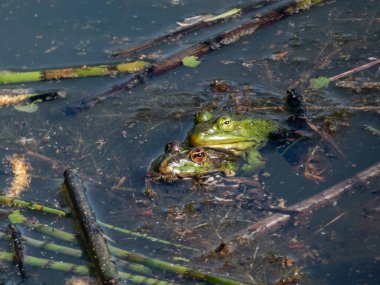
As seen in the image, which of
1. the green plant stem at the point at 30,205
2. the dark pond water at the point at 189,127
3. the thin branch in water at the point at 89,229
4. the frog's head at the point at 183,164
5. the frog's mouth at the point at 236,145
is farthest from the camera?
the frog's mouth at the point at 236,145

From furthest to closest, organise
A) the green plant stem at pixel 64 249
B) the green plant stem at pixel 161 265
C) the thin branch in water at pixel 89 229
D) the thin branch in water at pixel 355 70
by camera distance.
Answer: the thin branch in water at pixel 355 70 → the green plant stem at pixel 64 249 → the thin branch in water at pixel 89 229 → the green plant stem at pixel 161 265

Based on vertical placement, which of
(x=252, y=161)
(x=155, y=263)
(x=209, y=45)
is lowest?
(x=252, y=161)

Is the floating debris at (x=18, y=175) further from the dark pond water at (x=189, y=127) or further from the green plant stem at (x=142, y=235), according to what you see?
the green plant stem at (x=142, y=235)

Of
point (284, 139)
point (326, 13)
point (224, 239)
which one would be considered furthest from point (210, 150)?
point (326, 13)

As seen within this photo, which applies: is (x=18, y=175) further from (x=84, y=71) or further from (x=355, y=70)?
(x=355, y=70)

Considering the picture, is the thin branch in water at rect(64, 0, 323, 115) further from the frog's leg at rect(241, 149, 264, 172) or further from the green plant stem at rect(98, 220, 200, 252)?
the green plant stem at rect(98, 220, 200, 252)

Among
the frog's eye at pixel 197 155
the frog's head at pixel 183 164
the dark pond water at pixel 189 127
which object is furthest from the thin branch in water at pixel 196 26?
the frog's eye at pixel 197 155

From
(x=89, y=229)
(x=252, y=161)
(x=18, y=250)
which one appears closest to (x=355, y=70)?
(x=252, y=161)

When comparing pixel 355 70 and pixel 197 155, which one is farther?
pixel 355 70
